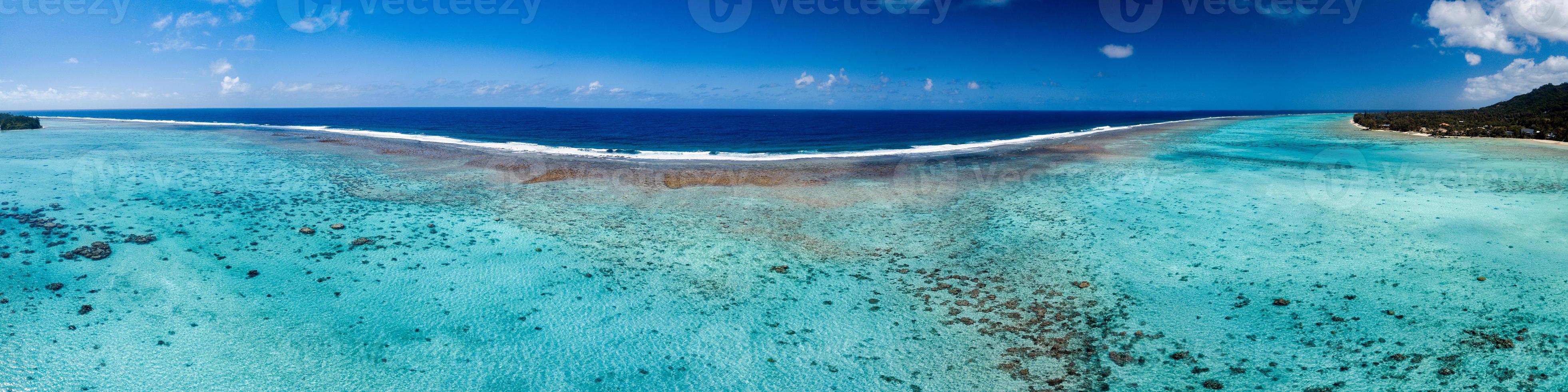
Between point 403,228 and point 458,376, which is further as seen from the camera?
point 403,228

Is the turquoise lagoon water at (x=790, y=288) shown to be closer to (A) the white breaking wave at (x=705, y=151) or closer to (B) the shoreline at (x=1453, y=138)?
(A) the white breaking wave at (x=705, y=151)

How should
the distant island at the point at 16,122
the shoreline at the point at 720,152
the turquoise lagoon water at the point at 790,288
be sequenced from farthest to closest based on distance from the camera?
the distant island at the point at 16,122
the shoreline at the point at 720,152
the turquoise lagoon water at the point at 790,288

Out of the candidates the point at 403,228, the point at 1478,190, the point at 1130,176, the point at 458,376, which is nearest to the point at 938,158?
the point at 1130,176

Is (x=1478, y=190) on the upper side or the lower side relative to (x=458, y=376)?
upper

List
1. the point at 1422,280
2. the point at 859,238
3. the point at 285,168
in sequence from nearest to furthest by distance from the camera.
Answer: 1. the point at 1422,280
2. the point at 859,238
3. the point at 285,168

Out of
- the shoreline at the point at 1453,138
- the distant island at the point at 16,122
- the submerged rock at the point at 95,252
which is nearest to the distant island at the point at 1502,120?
the shoreline at the point at 1453,138

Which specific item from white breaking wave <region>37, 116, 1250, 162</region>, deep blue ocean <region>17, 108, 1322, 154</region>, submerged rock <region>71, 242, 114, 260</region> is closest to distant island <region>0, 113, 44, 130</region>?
deep blue ocean <region>17, 108, 1322, 154</region>

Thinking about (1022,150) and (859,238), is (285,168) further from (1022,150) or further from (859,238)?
(1022,150)
